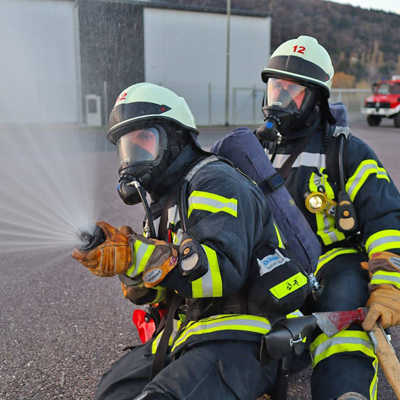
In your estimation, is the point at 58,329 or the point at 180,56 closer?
the point at 58,329

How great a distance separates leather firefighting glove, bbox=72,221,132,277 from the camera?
1764 mm

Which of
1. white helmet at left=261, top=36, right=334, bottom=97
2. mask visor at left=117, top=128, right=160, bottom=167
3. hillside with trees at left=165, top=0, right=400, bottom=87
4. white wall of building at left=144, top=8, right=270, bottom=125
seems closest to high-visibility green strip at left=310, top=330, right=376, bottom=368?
mask visor at left=117, top=128, right=160, bottom=167

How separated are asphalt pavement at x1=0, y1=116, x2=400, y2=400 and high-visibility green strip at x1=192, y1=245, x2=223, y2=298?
3.69 feet

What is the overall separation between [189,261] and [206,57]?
987 inches

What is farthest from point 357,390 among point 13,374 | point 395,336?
point 13,374

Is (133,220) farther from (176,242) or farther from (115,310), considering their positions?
(176,242)

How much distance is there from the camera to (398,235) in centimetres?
256

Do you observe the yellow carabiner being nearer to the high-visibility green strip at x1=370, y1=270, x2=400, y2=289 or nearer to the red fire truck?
the high-visibility green strip at x1=370, y1=270, x2=400, y2=289

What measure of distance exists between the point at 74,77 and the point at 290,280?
2094cm

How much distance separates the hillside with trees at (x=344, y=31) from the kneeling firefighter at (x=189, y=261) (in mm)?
55122

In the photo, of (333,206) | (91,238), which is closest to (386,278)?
(333,206)

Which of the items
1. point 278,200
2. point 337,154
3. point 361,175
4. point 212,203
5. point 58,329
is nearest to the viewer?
point 212,203

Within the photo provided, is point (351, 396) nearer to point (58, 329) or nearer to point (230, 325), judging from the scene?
point (230, 325)

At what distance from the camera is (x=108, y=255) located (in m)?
1.78
